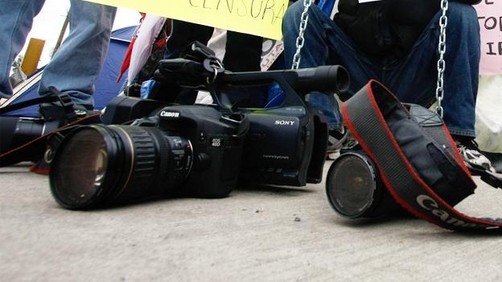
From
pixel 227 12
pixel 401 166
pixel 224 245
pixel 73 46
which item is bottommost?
pixel 224 245

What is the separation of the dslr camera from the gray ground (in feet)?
0.15

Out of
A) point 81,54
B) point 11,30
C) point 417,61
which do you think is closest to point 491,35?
point 417,61

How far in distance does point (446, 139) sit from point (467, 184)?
8cm

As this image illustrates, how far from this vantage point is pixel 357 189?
62 centimetres

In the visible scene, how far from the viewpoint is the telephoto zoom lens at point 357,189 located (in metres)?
0.59

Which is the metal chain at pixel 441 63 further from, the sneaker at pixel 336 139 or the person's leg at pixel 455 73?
the sneaker at pixel 336 139

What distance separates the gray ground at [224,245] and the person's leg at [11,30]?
21.8 inches

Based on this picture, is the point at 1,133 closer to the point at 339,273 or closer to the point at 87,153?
the point at 87,153

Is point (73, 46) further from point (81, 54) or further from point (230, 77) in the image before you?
point (230, 77)

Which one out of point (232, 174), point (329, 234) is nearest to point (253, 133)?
point (232, 174)

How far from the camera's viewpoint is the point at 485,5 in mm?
1476

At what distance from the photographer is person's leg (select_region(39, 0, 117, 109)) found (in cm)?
126

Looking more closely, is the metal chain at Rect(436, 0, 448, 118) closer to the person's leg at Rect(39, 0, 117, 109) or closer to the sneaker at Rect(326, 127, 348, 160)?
the sneaker at Rect(326, 127, 348, 160)

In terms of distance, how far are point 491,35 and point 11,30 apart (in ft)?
4.62
